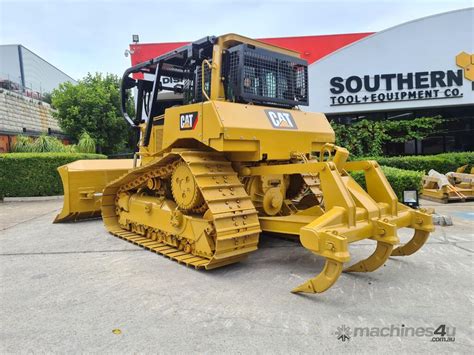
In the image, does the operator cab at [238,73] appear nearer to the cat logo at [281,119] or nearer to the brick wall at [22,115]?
the cat logo at [281,119]

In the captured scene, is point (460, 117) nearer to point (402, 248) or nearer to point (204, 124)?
point (402, 248)

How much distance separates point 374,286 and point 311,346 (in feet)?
4.47

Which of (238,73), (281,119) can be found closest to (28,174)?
(238,73)

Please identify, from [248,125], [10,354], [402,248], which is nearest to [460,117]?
[402,248]

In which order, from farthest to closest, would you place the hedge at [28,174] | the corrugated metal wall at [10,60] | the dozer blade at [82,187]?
1. the corrugated metal wall at [10,60]
2. the hedge at [28,174]
3. the dozer blade at [82,187]

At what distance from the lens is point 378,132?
46.4 feet

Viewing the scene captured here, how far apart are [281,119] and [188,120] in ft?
3.92

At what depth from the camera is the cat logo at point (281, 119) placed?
178 inches

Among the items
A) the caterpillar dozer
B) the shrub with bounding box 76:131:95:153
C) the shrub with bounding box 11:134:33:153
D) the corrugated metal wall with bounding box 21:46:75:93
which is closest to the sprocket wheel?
the caterpillar dozer

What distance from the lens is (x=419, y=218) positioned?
4000 mm

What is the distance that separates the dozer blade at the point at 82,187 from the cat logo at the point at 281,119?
4191 mm

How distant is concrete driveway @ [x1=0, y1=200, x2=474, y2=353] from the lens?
8.64 feet

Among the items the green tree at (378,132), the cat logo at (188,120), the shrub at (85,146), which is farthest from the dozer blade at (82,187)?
the shrub at (85,146)

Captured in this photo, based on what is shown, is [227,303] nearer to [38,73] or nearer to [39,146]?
[39,146]
